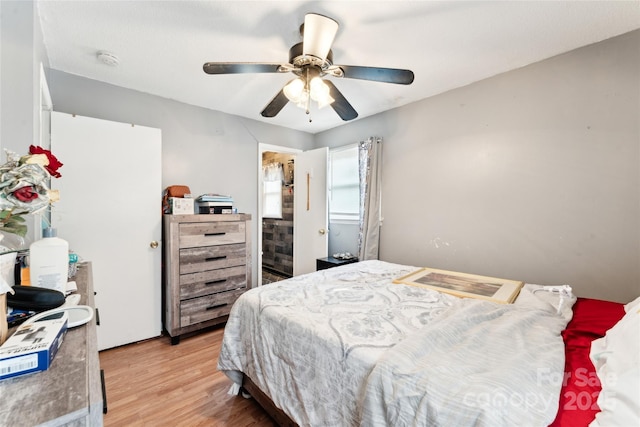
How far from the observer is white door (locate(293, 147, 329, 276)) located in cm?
344

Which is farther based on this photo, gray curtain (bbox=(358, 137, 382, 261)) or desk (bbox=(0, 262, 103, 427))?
gray curtain (bbox=(358, 137, 382, 261))

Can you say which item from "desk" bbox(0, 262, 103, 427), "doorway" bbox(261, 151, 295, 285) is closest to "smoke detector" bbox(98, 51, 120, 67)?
"desk" bbox(0, 262, 103, 427)

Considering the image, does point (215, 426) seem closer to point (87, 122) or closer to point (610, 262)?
point (87, 122)

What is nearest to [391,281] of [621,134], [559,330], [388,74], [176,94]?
[559,330]

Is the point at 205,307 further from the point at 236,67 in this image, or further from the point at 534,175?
the point at 534,175

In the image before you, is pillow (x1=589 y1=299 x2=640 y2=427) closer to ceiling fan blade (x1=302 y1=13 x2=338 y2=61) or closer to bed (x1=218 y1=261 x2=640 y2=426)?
bed (x1=218 y1=261 x2=640 y2=426)

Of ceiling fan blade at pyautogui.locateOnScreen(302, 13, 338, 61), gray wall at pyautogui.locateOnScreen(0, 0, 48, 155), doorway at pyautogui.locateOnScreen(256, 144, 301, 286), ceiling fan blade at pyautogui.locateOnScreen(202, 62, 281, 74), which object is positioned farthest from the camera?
doorway at pyautogui.locateOnScreen(256, 144, 301, 286)

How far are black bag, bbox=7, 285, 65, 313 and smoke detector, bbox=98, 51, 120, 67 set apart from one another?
1937 mm

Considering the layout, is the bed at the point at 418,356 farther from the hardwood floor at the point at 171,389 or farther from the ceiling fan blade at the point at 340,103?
the ceiling fan blade at the point at 340,103

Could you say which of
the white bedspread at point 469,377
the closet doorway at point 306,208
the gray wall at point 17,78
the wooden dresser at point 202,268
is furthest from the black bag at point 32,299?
the closet doorway at point 306,208

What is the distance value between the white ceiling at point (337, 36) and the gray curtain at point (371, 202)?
87 centimetres

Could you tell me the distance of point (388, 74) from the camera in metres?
1.59

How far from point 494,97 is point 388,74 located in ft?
4.33

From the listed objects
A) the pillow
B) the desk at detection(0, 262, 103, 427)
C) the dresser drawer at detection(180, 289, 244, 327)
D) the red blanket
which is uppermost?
the desk at detection(0, 262, 103, 427)
